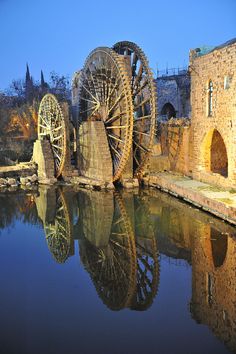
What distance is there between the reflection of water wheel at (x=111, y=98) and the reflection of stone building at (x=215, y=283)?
4.89 m

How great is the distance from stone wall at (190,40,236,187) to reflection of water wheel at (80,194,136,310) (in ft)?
11.9

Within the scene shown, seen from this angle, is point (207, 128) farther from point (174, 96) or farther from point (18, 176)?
point (174, 96)

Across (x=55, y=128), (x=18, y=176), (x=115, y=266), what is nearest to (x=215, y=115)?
(x=115, y=266)

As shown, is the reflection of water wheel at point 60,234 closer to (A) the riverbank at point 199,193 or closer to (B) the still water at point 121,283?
(B) the still water at point 121,283

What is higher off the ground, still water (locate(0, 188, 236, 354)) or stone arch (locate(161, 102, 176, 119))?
stone arch (locate(161, 102, 176, 119))

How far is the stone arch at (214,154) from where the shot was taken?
40.2 ft

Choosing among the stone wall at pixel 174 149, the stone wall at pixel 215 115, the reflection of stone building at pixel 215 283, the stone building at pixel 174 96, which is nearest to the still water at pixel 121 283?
the reflection of stone building at pixel 215 283

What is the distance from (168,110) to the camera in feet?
74.0

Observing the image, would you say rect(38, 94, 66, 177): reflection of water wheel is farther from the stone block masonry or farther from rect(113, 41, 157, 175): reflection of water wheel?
rect(113, 41, 157, 175): reflection of water wheel

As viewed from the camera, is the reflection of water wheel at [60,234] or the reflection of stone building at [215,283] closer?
the reflection of stone building at [215,283]

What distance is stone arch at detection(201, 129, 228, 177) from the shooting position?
12242 millimetres

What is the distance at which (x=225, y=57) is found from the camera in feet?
34.6

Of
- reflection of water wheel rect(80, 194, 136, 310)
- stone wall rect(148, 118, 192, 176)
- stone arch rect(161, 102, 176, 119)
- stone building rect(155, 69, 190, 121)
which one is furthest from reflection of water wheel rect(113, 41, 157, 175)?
stone arch rect(161, 102, 176, 119)

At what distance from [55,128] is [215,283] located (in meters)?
11.0
